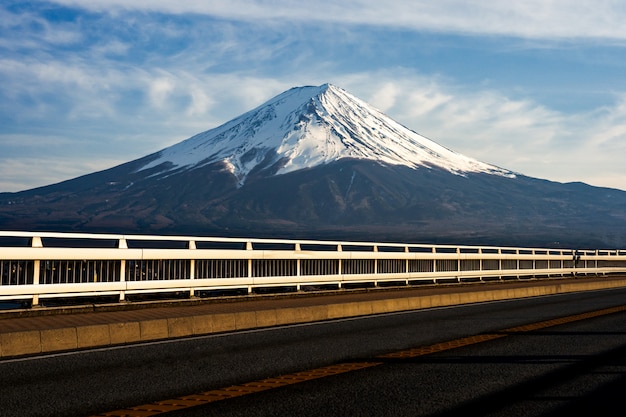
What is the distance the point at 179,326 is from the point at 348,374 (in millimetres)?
4983

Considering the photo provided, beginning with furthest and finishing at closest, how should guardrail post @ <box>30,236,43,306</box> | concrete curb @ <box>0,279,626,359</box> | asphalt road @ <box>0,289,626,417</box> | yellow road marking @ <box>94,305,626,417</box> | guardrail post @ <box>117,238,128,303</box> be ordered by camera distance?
guardrail post @ <box>117,238,128,303</box> → guardrail post @ <box>30,236,43,306</box> → concrete curb @ <box>0,279,626,359</box> → asphalt road @ <box>0,289,626,417</box> → yellow road marking @ <box>94,305,626,417</box>

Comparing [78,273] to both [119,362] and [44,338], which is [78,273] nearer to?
[44,338]

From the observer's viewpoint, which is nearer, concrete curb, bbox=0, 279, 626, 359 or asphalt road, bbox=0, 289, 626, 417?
asphalt road, bbox=0, 289, 626, 417

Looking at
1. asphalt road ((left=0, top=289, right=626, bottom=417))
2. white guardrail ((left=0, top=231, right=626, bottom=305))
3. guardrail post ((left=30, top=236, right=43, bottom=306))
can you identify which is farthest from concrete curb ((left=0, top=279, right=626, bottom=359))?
guardrail post ((left=30, top=236, right=43, bottom=306))

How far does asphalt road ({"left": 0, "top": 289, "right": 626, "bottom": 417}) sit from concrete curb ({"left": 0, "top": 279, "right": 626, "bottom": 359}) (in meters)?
0.62

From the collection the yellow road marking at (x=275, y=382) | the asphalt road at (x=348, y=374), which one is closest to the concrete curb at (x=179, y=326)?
the asphalt road at (x=348, y=374)

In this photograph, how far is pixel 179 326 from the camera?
1419 centimetres

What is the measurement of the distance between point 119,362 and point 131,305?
5639 millimetres

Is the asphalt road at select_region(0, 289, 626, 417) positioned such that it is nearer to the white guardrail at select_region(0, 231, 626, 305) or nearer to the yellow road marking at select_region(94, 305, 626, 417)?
the yellow road marking at select_region(94, 305, 626, 417)

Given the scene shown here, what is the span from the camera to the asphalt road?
26.7 ft

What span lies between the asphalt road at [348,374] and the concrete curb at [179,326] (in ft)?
2.02

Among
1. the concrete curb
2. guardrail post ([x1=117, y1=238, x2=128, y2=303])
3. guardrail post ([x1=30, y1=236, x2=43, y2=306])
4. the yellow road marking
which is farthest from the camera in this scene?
guardrail post ([x1=117, y1=238, x2=128, y2=303])

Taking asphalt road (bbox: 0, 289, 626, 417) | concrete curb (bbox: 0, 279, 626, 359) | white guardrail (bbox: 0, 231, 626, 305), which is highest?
white guardrail (bbox: 0, 231, 626, 305)

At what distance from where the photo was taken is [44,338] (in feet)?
39.4
